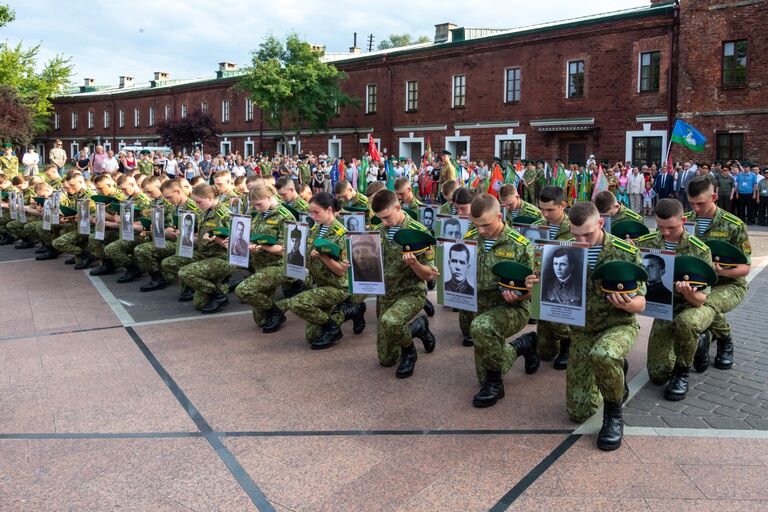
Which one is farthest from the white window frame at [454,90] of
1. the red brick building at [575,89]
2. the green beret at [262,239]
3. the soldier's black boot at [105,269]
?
the green beret at [262,239]

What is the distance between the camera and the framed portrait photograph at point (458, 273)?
643 cm

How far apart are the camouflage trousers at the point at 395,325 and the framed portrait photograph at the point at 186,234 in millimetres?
4106

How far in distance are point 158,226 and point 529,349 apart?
7003mm

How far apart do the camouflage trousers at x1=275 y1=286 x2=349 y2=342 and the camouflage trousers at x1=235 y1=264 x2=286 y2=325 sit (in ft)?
2.08

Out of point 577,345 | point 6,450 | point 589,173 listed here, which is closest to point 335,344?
point 577,345

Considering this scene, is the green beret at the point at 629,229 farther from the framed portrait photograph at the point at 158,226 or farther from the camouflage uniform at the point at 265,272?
the framed portrait photograph at the point at 158,226

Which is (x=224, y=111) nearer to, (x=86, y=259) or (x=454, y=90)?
(x=454, y=90)

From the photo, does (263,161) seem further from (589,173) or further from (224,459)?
(224,459)

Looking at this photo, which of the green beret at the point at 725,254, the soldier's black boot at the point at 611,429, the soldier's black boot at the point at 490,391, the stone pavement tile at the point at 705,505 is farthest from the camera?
the green beret at the point at 725,254

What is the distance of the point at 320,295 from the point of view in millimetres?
8156

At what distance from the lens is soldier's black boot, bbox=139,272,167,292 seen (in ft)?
38.5

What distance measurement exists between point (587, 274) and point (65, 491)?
13.6ft

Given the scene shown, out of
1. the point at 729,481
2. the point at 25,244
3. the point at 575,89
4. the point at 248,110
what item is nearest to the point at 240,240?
the point at 729,481

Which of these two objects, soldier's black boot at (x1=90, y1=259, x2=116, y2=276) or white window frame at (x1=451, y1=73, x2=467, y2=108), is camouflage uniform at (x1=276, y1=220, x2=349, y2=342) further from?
white window frame at (x1=451, y1=73, x2=467, y2=108)
